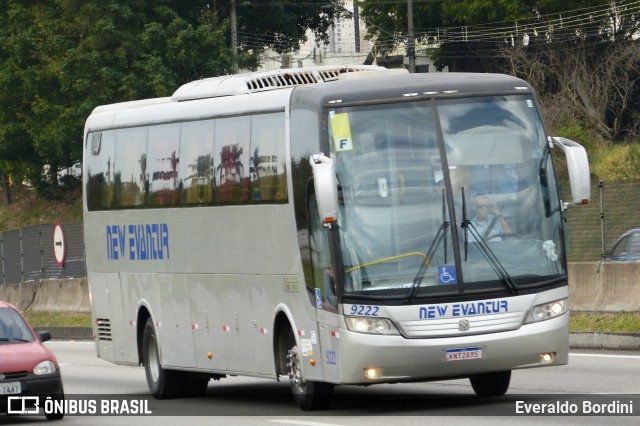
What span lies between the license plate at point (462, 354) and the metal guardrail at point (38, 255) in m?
25.8

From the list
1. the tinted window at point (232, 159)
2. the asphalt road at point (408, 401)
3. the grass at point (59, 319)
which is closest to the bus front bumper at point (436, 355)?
the asphalt road at point (408, 401)

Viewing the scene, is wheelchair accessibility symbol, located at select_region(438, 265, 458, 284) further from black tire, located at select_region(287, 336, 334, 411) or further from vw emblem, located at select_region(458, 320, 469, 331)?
black tire, located at select_region(287, 336, 334, 411)

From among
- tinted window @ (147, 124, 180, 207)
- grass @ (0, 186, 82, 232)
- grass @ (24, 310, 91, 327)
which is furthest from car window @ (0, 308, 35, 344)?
grass @ (0, 186, 82, 232)

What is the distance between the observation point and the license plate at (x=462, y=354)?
1395 cm

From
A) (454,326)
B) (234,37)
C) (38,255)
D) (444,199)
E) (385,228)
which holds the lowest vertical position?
(38,255)

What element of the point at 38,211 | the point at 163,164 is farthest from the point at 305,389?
the point at 38,211

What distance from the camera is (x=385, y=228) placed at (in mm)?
14312

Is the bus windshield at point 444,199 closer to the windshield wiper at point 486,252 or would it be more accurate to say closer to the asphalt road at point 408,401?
the windshield wiper at point 486,252

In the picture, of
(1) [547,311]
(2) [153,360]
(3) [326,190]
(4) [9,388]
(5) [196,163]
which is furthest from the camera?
(2) [153,360]

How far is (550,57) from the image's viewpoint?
61.6 metres

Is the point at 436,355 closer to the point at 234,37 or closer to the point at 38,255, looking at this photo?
the point at 38,255

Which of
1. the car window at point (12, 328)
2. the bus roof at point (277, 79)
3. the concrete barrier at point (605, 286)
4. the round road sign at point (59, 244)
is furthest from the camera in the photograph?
the round road sign at point (59, 244)

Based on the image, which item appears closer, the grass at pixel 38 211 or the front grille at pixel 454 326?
the front grille at pixel 454 326

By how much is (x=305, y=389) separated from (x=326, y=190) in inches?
98.8
